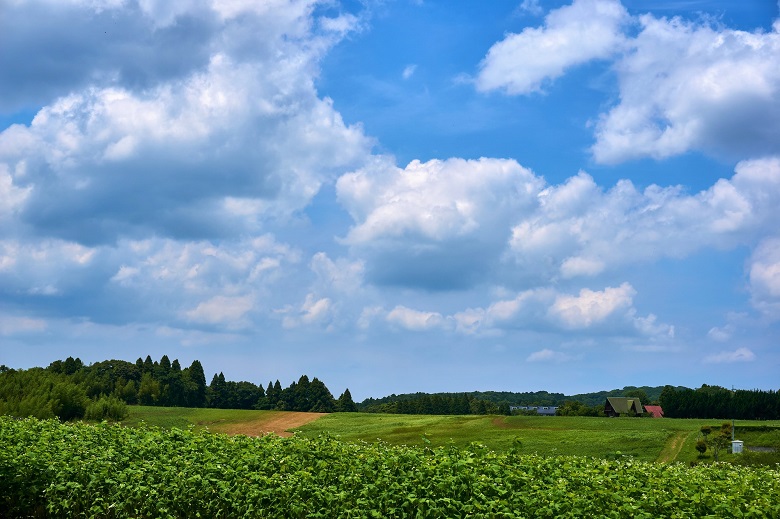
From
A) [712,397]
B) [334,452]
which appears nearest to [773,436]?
[712,397]

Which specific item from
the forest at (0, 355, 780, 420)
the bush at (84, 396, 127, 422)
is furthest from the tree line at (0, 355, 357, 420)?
the bush at (84, 396, 127, 422)

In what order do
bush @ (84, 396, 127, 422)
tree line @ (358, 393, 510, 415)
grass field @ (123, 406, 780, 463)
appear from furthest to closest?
tree line @ (358, 393, 510, 415) < bush @ (84, 396, 127, 422) < grass field @ (123, 406, 780, 463)

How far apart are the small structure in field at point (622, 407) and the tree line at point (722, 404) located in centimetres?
450

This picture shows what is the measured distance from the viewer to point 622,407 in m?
87.2

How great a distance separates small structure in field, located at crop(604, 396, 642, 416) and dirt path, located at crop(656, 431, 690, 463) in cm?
3585

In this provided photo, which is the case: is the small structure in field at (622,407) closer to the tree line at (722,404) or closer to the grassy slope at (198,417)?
the tree line at (722,404)

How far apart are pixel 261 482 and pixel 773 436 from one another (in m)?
49.7

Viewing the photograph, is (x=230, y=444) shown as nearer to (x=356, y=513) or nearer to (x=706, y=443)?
(x=356, y=513)

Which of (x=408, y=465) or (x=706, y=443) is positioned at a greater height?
(x=408, y=465)

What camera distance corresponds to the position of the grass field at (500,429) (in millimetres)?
43344

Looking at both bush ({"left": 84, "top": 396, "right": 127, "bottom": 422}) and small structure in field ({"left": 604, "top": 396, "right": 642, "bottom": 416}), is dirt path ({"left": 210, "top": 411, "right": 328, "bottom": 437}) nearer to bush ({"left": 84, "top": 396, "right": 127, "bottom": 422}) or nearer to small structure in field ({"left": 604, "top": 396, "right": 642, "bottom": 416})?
bush ({"left": 84, "top": 396, "right": 127, "bottom": 422})

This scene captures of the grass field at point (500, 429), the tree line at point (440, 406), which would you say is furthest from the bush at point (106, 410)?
the tree line at point (440, 406)

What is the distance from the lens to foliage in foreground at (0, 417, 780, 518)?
862cm

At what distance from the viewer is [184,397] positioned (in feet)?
314
